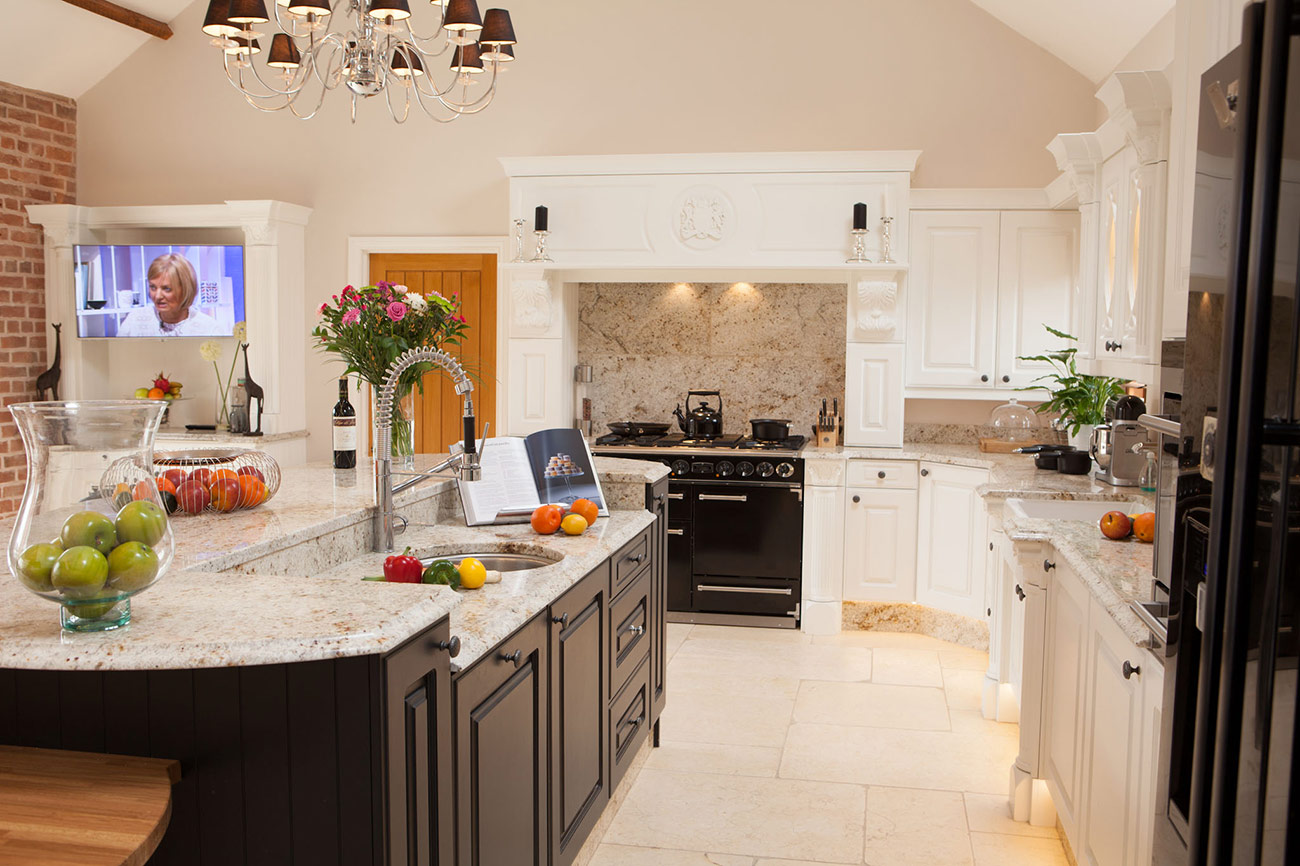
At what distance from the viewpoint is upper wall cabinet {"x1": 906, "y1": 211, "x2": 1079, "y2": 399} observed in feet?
18.1

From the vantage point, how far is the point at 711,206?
563cm

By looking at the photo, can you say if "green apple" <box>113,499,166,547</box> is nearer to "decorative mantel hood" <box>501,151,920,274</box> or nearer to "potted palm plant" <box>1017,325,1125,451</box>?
"potted palm plant" <box>1017,325,1125,451</box>

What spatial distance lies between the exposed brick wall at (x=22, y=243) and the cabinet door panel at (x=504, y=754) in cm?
513

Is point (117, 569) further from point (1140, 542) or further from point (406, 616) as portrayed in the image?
point (1140, 542)

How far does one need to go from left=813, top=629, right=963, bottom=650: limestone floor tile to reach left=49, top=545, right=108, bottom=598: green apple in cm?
435

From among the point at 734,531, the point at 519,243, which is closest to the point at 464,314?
the point at 519,243

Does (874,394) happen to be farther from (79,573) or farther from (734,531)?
(79,573)

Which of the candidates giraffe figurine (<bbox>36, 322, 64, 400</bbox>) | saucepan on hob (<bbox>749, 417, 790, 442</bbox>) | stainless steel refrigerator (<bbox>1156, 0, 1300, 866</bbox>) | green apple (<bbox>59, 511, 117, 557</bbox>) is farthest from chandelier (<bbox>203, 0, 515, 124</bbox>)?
giraffe figurine (<bbox>36, 322, 64, 400</bbox>)

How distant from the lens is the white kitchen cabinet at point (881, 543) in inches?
220

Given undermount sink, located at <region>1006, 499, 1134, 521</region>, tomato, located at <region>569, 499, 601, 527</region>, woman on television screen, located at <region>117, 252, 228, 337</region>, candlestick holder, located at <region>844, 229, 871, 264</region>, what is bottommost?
undermount sink, located at <region>1006, 499, 1134, 521</region>

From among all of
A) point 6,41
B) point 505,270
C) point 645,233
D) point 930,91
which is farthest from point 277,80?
point 930,91

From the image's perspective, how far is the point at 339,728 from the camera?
1579 mm

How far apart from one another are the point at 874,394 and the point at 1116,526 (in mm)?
2711

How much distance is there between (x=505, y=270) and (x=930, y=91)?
2601 millimetres
